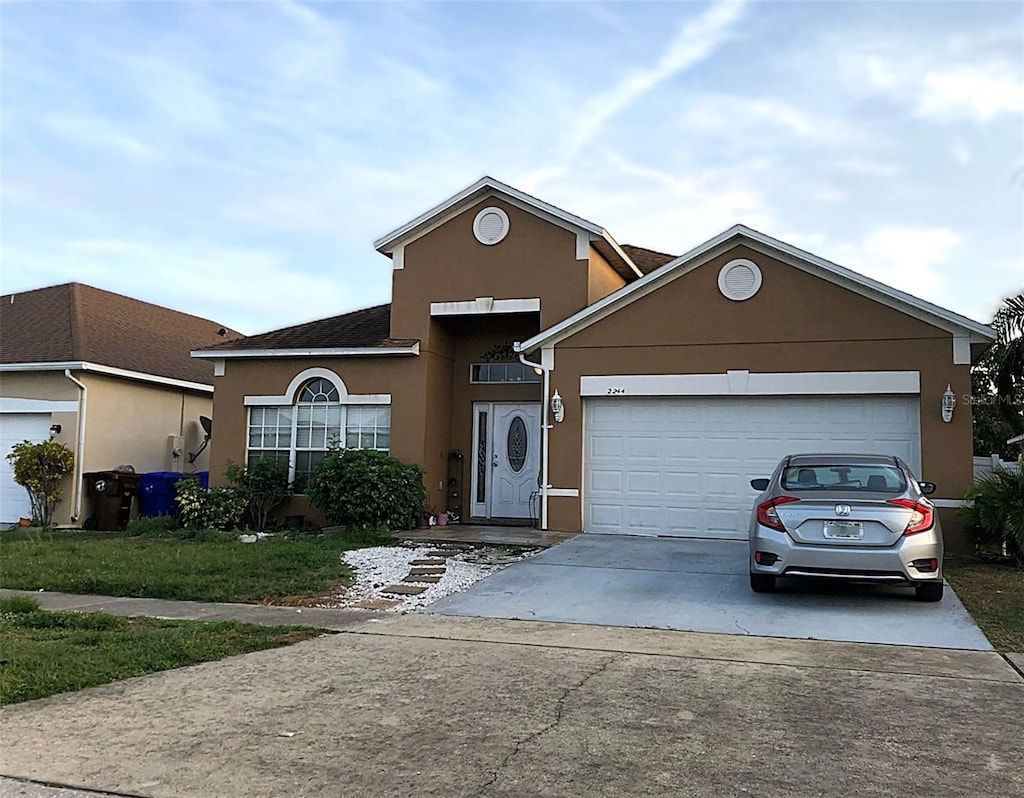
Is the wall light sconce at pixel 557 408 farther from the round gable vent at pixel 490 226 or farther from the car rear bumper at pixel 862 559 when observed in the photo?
the car rear bumper at pixel 862 559

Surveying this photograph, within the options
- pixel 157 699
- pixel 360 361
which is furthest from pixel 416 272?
pixel 157 699

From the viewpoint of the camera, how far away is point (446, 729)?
4.81 metres

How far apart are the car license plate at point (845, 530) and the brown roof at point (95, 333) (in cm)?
1446

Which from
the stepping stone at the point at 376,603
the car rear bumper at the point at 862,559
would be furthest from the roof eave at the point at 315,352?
the car rear bumper at the point at 862,559

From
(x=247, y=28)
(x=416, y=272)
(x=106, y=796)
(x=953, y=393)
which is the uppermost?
(x=247, y=28)

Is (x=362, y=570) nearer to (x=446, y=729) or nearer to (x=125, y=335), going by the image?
(x=446, y=729)

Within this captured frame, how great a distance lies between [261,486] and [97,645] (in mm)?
8705

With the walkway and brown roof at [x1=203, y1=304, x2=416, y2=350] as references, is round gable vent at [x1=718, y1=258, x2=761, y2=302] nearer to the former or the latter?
the walkway

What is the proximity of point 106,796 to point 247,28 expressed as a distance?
33.1ft

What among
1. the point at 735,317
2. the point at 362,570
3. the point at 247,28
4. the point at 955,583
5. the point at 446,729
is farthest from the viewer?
the point at 735,317

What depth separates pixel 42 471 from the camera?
54.0 feet

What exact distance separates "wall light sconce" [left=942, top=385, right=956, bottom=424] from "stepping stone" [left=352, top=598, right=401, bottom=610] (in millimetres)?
8049

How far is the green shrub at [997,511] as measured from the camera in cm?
1042

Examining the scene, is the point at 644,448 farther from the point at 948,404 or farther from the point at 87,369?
the point at 87,369
